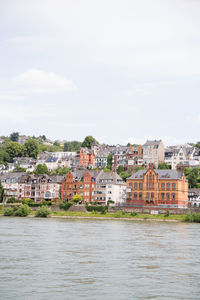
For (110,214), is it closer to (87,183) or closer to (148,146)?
(87,183)

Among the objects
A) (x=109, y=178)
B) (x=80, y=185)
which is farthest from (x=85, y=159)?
(x=109, y=178)

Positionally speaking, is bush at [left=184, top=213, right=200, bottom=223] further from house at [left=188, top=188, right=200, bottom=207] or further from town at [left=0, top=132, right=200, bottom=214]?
house at [left=188, top=188, right=200, bottom=207]

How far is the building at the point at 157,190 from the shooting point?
Result: 122 m

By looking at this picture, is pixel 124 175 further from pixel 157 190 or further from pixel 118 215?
pixel 118 215

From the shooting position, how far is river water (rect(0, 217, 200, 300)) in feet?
101

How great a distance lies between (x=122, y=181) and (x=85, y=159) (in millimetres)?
A: 49686

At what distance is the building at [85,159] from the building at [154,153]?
23.2 metres

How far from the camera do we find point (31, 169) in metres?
198

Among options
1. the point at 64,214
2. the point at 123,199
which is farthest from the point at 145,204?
the point at 64,214

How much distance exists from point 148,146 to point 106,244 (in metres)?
123

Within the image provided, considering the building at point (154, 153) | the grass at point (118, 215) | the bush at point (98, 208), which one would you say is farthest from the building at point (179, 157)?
the grass at point (118, 215)

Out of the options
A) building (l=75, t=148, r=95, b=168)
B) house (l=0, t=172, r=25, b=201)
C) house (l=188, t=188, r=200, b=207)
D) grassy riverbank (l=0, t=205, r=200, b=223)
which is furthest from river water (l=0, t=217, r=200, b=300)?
building (l=75, t=148, r=95, b=168)

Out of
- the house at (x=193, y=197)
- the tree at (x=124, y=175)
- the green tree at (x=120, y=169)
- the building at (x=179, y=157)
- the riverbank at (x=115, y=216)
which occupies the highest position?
the building at (x=179, y=157)

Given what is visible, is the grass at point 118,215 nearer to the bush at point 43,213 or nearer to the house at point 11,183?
the bush at point 43,213
